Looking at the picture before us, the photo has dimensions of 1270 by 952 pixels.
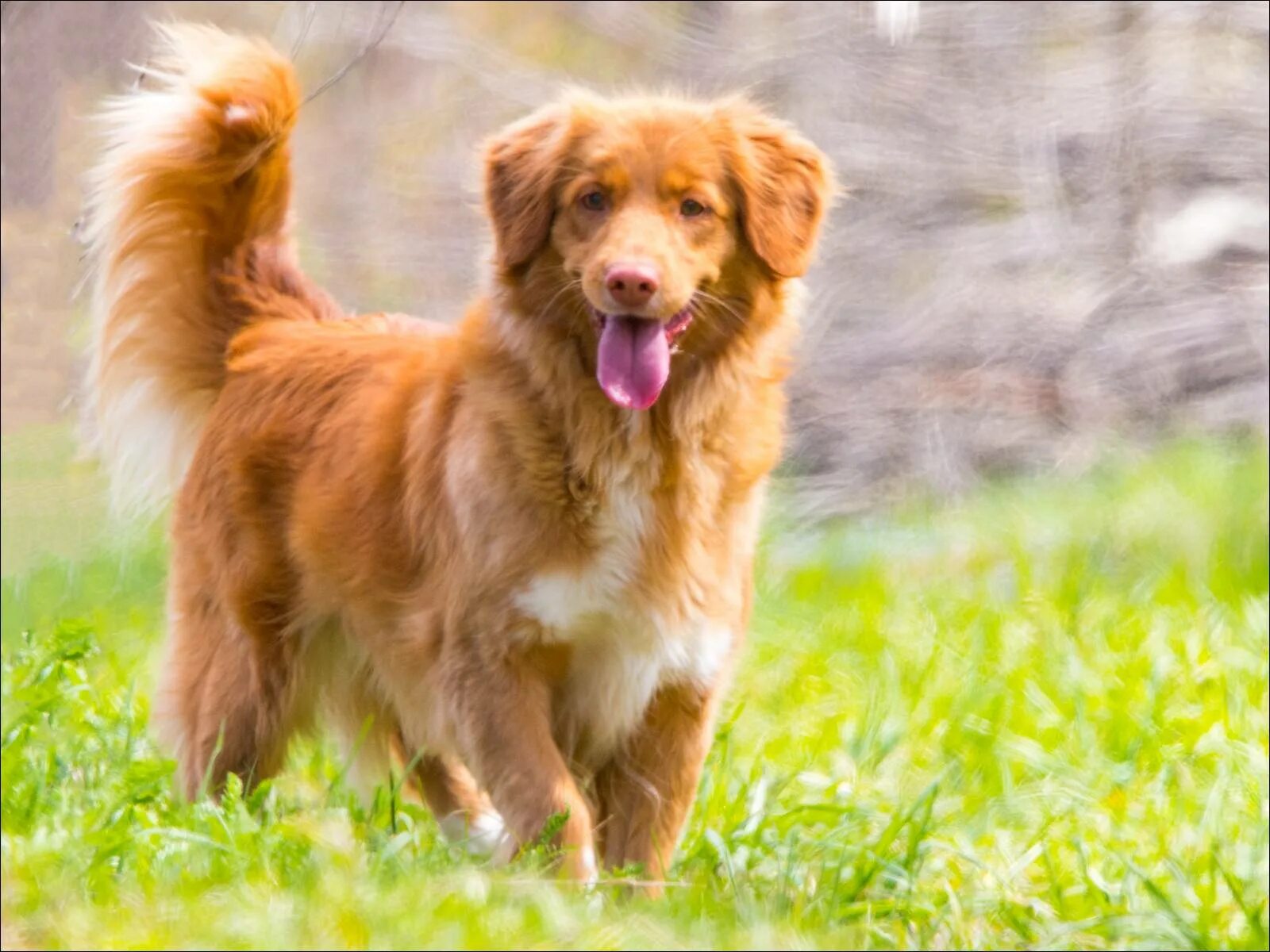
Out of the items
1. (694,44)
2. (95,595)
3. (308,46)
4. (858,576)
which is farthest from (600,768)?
(308,46)

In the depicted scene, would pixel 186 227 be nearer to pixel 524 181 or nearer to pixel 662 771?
pixel 524 181

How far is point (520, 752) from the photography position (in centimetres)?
395

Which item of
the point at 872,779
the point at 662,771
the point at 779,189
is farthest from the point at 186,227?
the point at 872,779

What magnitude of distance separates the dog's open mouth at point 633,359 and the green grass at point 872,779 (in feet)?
3.33

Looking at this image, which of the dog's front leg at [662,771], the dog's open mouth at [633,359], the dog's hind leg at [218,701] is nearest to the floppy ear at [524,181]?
the dog's open mouth at [633,359]

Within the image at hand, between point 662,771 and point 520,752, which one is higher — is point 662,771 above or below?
below

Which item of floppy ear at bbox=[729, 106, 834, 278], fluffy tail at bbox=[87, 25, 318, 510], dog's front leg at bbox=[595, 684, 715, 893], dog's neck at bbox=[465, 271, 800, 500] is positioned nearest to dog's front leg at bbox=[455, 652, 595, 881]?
dog's front leg at bbox=[595, 684, 715, 893]

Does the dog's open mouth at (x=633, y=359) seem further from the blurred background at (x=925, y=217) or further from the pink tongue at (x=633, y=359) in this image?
the blurred background at (x=925, y=217)

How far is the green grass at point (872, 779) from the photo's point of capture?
3.35 metres

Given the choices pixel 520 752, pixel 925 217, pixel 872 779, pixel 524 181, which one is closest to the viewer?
pixel 520 752

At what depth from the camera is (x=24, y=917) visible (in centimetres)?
316

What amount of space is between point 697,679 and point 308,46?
5860 millimetres

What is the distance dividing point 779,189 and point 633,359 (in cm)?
60

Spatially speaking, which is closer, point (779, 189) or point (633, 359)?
point (633, 359)
